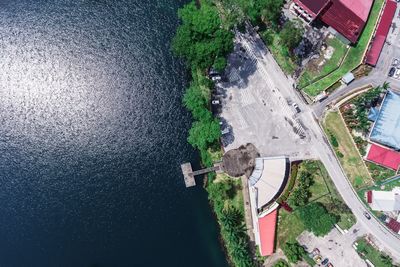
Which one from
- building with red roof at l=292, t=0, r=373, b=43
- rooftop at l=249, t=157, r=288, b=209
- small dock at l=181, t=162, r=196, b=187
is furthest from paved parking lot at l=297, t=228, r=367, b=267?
building with red roof at l=292, t=0, r=373, b=43

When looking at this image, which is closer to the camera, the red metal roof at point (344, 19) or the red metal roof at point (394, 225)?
the red metal roof at point (394, 225)

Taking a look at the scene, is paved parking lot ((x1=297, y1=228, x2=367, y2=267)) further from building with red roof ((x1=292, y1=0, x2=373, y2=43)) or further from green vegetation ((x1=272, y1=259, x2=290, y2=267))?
building with red roof ((x1=292, y1=0, x2=373, y2=43))

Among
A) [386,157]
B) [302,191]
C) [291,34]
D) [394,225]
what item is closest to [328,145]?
[302,191]

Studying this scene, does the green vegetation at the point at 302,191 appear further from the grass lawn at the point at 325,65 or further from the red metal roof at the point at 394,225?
the grass lawn at the point at 325,65

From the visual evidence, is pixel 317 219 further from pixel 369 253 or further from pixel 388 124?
pixel 388 124

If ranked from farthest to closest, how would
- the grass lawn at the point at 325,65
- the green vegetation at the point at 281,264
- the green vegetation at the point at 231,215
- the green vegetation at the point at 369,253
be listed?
the grass lawn at the point at 325,65 → the green vegetation at the point at 369,253 → the green vegetation at the point at 281,264 → the green vegetation at the point at 231,215

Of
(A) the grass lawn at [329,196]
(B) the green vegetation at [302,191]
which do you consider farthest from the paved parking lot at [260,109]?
(A) the grass lawn at [329,196]
